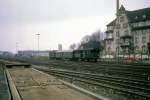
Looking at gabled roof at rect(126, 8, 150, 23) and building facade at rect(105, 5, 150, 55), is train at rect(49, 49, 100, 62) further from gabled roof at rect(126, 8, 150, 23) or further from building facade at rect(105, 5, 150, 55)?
gabled roof at rect(126, 8, 150, 23)

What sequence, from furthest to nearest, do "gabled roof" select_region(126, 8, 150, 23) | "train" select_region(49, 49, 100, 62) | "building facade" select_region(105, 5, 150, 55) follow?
"gabled roof" select_region(126, 8, 150, 23)
"building facade" select_region(105, 5, 150, 55)
"train" select_region(49, 49, 100, 62)

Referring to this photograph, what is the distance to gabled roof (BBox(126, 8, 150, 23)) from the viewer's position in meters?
75.0

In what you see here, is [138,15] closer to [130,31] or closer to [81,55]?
[130,31]

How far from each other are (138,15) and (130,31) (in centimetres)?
522

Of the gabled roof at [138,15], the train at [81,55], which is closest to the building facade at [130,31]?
the gabled roof at [138,15]

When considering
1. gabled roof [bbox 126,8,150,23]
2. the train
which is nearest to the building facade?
gabled roof [bbox 126,8,150,23]

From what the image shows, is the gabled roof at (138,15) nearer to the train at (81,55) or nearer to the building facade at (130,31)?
the building facade at (130,31)

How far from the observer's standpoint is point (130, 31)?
78375 millimetres

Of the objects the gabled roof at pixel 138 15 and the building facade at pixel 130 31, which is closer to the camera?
the building facade at pixel 130 31

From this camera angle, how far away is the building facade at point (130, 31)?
73.3m

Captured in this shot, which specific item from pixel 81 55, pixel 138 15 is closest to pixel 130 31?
pixel 138 15

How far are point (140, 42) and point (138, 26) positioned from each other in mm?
5186

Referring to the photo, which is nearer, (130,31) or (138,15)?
(138,15)

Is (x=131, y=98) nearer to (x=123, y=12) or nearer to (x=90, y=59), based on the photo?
(x=90, y=59)
